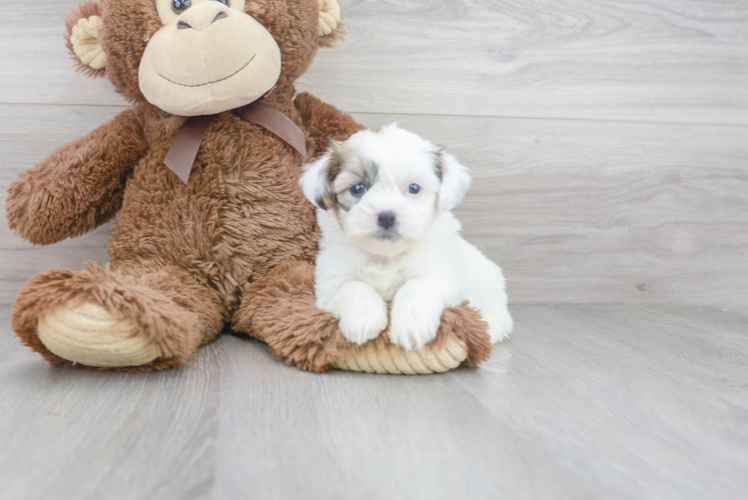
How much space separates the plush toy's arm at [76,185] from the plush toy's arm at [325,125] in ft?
1.41

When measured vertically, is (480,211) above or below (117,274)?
below

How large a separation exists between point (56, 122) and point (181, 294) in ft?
2.62

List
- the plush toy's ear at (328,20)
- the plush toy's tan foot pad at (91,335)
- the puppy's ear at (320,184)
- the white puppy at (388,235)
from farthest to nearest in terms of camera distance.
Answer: the plush toy's ear at (328,20)
the puppy's ear at (320,184)
the white puppy at (388,235)
the plush toy's tan foot pad at (91,335)

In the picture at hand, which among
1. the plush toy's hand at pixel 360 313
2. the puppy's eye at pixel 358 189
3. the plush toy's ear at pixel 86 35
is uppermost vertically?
the plush toy's ear at pixel 86 35

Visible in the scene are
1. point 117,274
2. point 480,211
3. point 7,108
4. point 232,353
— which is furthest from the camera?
point 480,211

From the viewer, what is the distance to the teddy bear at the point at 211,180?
118 cm

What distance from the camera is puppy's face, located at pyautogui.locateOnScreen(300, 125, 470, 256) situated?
44.9 inches

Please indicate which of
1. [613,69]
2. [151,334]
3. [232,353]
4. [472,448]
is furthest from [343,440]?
[613,69]

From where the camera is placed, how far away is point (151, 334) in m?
1.05

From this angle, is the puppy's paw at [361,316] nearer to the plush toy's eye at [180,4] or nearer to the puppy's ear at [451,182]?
the puppy's ear at [451,182]

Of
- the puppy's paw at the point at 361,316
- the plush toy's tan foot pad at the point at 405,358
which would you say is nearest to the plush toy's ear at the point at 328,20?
the puppy's paw at the point at 361,316

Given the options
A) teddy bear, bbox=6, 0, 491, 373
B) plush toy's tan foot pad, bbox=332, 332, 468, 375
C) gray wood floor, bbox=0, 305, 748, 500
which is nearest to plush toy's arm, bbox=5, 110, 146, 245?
teddy bear, bbox=6, 0, 491, 373

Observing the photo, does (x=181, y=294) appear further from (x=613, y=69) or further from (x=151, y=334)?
(x=613, y=69)

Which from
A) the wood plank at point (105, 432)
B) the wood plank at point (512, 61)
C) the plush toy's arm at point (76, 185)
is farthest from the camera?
the wood plank at point (512, 61)
